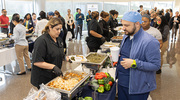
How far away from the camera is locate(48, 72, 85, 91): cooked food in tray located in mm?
1557

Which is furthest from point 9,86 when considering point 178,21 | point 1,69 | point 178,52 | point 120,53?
point 178,21

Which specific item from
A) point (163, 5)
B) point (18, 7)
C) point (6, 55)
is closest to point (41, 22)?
point (6, 55)

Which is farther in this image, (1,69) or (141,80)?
(1,69)

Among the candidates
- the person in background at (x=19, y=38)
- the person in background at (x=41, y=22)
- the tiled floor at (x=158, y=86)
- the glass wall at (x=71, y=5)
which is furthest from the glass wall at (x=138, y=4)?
the person in background at (x=19, y=38)

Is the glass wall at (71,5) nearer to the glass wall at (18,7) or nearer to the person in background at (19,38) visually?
the glass wall at (18,7)

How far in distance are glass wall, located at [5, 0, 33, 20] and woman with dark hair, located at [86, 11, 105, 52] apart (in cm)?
558

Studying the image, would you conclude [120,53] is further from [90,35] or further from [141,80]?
[90,35]

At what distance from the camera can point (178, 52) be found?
595cm

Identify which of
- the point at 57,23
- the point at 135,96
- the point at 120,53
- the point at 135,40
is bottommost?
the point at 135,96

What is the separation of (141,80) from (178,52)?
526cm

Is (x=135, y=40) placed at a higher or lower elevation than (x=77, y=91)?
higher

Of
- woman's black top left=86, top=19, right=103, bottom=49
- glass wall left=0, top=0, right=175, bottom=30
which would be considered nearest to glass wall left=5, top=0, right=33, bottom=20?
glass wall left=0, top=0, right=175, bottom=30

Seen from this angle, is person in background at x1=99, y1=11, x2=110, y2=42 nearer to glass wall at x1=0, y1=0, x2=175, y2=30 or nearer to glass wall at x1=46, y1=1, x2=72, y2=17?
glass wall at x1=0, y1=0, x2=175, y2=30

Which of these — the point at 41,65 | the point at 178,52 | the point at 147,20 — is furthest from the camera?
the point at 178,52
